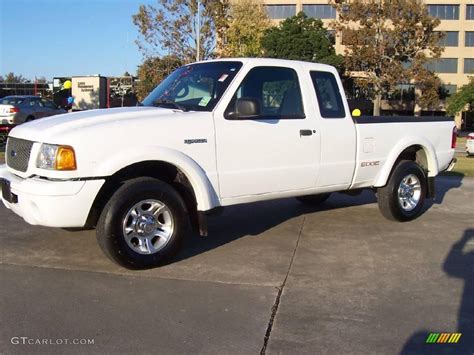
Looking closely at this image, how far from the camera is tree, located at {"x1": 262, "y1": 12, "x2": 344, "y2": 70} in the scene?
48.4 metres

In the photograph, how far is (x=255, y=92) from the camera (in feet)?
19.3

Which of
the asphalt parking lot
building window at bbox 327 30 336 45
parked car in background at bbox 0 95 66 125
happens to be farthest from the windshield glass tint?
building window at bbox 327 30 336 45

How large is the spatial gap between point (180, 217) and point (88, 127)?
1216 millimetres

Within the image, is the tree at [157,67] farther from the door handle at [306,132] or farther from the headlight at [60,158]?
the headlight at [60,158]

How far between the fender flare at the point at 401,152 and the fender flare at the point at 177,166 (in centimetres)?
265

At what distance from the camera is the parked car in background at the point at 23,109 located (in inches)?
936

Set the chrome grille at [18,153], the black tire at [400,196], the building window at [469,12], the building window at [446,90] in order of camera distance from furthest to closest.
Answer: the building window at [469,12], the building window at [446,90], the black tire at [400,196], the chrome grille at [18,153]

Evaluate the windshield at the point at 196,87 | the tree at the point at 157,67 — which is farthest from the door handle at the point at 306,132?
the tree at the point at 157,67

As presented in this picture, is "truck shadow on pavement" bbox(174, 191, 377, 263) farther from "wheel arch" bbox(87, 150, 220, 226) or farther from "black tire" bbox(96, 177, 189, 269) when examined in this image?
"wheel arch" bbox(87, 150, 220, 226)

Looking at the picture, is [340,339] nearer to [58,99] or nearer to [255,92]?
[255,92]

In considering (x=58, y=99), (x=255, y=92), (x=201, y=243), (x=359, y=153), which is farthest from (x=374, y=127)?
(x=58, y=99)

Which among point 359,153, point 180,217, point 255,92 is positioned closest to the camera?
point 180,217

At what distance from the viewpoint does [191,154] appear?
5199 mm

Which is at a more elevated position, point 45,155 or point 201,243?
point 45,155
